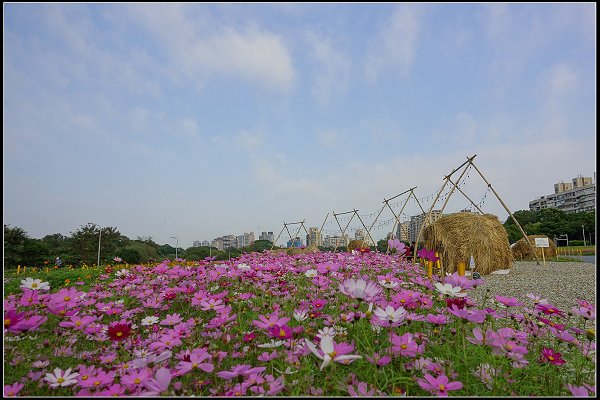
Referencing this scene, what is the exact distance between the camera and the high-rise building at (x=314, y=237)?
21.1 metres

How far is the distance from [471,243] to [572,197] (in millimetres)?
108162

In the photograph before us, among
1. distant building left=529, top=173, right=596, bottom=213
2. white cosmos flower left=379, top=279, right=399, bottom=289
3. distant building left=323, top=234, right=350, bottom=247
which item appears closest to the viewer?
white cosmos flower left=379, top=279, right=399, bottom=289

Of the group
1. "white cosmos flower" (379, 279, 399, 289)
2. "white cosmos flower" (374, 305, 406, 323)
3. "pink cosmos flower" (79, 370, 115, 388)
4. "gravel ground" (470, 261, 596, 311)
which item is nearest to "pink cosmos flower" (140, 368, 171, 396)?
"pink cosmos flower" (79, 370, 115, 388)

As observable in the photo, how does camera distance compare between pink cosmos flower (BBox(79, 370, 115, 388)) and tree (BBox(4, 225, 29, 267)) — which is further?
tree (BBox(4, 225, 29, 267))

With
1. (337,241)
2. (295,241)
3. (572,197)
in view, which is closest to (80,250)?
(295,241)

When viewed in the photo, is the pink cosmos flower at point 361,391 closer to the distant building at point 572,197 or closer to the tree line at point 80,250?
the tree line at point 80,250

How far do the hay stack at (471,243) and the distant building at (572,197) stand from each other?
88.4 metres

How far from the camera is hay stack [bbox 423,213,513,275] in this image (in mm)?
10406

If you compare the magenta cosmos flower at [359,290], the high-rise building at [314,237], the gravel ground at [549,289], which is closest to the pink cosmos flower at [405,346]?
the magenta cosmos flower at [359,290]

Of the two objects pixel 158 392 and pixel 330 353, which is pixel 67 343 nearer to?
pixel 158 392

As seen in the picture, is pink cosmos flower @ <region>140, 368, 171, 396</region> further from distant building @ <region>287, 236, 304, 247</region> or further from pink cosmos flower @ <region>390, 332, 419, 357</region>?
distant building @ <region>287, 236, 304, 247</region>

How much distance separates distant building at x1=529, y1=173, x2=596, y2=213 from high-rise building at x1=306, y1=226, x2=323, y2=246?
271 feet

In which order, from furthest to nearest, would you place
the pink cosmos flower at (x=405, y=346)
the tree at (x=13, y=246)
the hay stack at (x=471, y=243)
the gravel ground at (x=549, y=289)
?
the tree at (x=13, y=246) → the hay stack at (x=471, y=243) → the gravel ground at (x=549, y=289) → the pink cosmos flower at (x=405, y=346)

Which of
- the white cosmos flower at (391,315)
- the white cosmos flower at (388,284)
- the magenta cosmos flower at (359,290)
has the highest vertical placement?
the magenta cosmos flower at (359,290)
